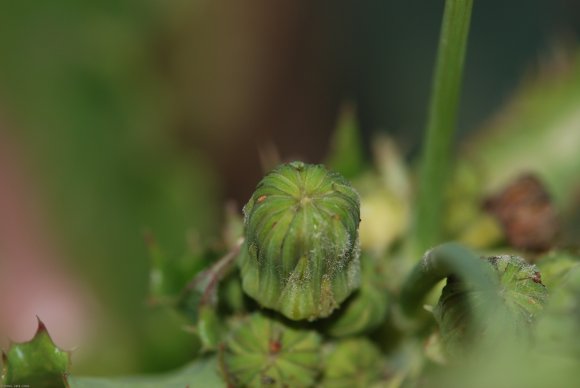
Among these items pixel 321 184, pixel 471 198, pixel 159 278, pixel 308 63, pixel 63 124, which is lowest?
pixel 321 184

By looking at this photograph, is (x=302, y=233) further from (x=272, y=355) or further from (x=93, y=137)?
(x=93, y=137)

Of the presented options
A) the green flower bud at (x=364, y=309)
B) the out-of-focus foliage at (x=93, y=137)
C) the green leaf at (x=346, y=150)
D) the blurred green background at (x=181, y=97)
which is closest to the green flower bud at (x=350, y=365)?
the green flower bud at (x=364, y=309)

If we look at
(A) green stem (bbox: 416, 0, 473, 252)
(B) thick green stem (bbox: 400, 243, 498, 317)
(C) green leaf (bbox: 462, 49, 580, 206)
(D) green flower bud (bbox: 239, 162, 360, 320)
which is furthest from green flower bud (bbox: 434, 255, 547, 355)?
A: (C) green leaf (bbox: 462, 49, 580, 206)


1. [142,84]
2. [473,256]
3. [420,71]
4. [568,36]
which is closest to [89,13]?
[142,84]

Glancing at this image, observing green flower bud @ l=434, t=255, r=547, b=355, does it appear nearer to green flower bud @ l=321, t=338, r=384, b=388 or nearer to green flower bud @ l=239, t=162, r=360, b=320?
green flower bud @ l=239, t=162, r=360, b=320

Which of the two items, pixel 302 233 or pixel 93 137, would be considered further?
pixel 93 137

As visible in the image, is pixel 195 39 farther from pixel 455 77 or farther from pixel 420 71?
pixel 455 77

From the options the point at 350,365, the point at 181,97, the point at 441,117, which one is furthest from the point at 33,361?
the point at 181,97
